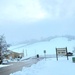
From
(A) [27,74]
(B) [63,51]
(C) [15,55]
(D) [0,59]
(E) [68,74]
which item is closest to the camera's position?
(E) [68,74]

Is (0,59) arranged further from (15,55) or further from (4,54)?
(15,55)

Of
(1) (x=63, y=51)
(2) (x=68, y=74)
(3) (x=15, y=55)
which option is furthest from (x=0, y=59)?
(2) (x=68, y=74)

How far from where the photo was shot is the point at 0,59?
75062 millimetres

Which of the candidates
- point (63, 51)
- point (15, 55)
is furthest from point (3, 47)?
point (15, 55)

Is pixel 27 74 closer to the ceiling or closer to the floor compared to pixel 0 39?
closer to the floor

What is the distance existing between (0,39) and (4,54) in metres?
4.71

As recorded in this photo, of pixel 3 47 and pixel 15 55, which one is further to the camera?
pixel 15 55

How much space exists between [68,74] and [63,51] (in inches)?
1555

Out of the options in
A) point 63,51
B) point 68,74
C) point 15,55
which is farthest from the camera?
point 15,55

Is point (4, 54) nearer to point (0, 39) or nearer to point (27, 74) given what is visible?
point (0, 39)

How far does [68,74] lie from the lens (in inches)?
803

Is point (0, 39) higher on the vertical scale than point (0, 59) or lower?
higher

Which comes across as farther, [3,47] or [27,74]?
[3,47]

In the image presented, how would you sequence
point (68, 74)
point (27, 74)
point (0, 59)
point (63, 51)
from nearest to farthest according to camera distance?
point (68, 74)
point (27, 74)
point (63, 51)
point (0, 59)
